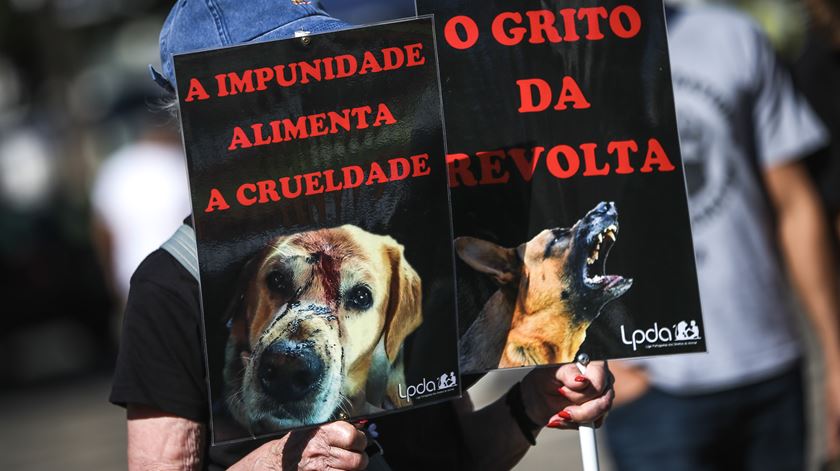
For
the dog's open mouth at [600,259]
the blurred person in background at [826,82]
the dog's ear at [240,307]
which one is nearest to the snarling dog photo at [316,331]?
the dog's ear at [240,307]

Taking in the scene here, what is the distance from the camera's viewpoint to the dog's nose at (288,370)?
1.90 meters

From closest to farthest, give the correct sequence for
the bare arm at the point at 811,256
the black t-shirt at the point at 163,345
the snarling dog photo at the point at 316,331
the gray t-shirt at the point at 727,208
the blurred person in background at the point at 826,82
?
the snarling dog photo at the point at 316,331 < the black t-shirt at the point at 163,345 < the gray t-shirt at the point at 727,208 < the bare arm at the point at 811,256 < the blurred person in background at the point at 826,82

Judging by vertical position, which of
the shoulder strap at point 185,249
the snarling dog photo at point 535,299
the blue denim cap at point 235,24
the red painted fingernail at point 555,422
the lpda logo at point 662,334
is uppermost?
the blue denim cap at point 235,24

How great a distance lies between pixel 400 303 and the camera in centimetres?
197

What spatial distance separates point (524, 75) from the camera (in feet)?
6.89

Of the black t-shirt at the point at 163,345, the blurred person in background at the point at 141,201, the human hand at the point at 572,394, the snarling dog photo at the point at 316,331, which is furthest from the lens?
the blurred person in background at the point at 141,201

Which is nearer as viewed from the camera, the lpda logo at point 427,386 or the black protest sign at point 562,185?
the lpda logo at point 427,386

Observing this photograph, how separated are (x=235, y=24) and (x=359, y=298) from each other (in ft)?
1.69

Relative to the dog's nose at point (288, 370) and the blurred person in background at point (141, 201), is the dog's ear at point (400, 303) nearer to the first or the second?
the dog's nose at point (288, 370)

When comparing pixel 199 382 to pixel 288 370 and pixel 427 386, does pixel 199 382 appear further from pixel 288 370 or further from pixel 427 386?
pixel 427 386

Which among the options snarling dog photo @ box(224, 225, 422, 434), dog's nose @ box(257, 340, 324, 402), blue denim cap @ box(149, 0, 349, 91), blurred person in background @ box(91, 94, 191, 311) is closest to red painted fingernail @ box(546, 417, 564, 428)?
snarling dog photo @ box(224, 225, 422, 434)

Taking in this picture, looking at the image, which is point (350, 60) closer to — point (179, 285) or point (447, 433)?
point (179, 285)

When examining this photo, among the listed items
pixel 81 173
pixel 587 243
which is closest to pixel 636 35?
pixel 587 243

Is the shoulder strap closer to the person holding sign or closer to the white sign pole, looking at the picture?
the person holding sign
